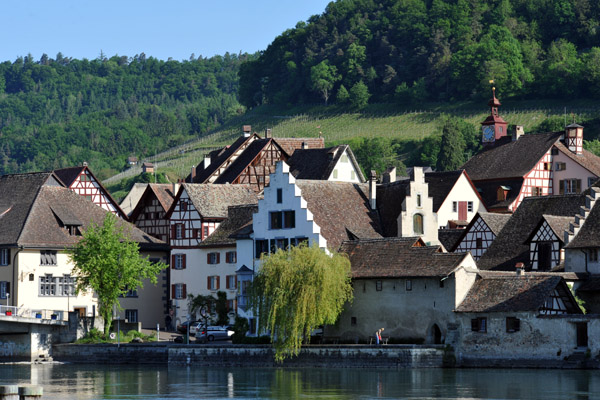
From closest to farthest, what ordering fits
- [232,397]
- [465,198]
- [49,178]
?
[232,397] < [49,178] < [465,198]

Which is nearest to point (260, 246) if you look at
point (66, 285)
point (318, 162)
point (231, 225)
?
point (231, 225)

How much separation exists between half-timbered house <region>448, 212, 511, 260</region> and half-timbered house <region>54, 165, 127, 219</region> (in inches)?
1103

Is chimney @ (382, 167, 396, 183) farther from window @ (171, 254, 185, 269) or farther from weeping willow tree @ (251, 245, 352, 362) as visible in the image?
weeping willow tree @ (251, 245, 352, 362)

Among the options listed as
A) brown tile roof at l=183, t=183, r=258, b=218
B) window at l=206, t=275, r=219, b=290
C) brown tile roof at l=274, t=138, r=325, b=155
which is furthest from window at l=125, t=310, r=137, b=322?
brown tile roof at l=274, t=138, r=325, b=155

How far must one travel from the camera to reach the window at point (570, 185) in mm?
118250

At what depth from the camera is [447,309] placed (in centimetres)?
7312

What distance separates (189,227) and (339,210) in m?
16.2

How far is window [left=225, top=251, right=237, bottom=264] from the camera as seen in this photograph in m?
92.6

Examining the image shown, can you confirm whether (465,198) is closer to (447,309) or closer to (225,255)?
(225,255)

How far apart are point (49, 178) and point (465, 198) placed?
29915mm

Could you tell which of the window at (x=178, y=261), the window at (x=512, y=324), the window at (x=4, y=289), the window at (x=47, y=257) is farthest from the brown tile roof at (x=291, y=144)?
the window at (x=512, y=324)

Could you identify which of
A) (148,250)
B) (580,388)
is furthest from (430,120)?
(580,388)

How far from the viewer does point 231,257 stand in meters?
93.0

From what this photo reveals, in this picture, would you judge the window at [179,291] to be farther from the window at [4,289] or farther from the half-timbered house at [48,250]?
the window at [4,289]
